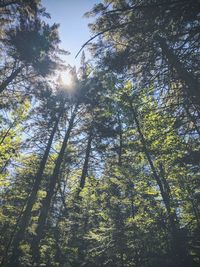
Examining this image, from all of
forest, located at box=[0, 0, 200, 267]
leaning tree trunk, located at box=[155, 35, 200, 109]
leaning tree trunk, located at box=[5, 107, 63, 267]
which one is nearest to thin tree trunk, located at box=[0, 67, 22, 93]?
forest, located at box=[0, 0, 200, 267]

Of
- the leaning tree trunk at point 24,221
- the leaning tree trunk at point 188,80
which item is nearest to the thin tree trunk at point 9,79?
the leaning tree trunk at point 24,221

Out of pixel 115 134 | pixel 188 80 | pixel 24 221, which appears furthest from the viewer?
pixel 115 134

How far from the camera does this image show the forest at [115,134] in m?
7.27

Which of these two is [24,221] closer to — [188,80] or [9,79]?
[9,79]

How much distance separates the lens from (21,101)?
14.5 m

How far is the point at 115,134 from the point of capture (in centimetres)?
1767

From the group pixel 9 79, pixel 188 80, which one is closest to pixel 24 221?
pixel 9 79

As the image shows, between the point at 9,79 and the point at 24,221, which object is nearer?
the point at 24,221

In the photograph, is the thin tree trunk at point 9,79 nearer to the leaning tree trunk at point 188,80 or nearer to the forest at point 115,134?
the forest at point 115,134

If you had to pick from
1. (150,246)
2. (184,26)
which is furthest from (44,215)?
(184,26)

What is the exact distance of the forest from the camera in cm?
727

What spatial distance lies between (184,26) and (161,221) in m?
8.54

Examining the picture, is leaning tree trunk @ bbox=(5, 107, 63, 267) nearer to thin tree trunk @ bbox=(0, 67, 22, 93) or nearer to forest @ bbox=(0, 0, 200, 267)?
forest @ bbox=(0, 0, 200, 267)

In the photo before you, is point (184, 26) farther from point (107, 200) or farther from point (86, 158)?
point (86, 158)
